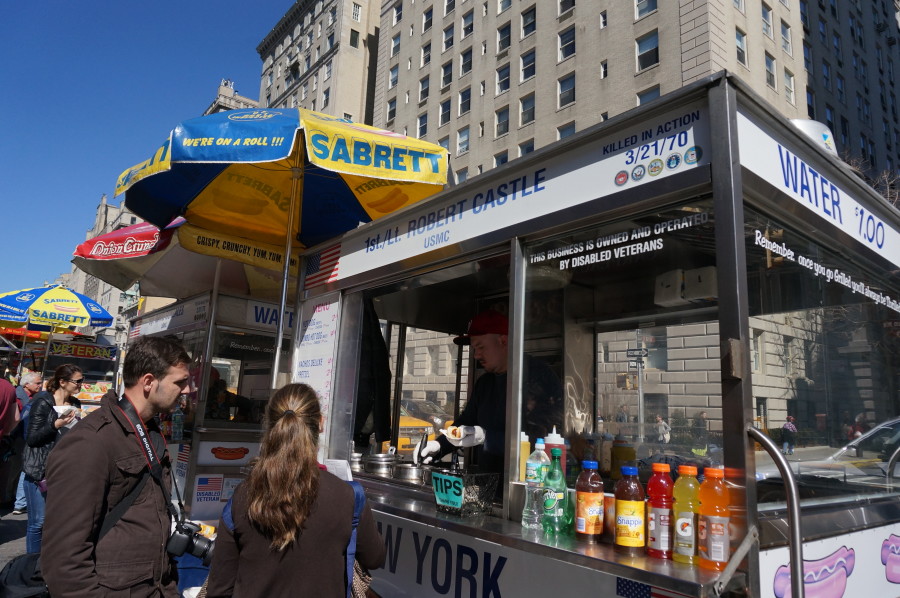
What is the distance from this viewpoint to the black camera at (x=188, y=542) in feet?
7.32

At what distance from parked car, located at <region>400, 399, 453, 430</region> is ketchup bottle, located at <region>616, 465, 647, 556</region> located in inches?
146

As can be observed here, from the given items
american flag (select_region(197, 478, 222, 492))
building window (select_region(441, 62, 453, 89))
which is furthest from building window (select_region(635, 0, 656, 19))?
american flag (select_region(197, 478, 222, 492))

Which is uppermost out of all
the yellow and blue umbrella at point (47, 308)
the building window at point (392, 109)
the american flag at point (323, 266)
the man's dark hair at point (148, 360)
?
the building window at point (392, 109)

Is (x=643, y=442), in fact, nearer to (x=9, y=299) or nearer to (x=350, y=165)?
(x=350, y=165)

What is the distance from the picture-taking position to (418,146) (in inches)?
164

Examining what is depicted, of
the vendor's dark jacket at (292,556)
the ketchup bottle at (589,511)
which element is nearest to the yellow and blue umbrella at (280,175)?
the vendor's dark jacket at (292,556)

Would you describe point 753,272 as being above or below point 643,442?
above

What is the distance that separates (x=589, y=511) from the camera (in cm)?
236

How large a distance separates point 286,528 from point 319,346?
2778 mm

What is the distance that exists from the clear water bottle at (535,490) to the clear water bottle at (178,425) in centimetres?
565

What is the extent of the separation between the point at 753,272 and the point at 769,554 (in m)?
1.31

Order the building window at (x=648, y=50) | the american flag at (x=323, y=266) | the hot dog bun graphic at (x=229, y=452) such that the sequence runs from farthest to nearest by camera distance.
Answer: the building window at (x=648, y=50), the hot dog bun graphic at (x=229, y=452), the american flag at (x=323, y=266)

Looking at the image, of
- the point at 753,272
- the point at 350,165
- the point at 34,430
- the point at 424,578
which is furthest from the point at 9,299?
the point at 753,272

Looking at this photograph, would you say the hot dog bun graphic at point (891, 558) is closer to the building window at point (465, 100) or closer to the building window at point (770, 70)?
the building window at point (770, 70)
